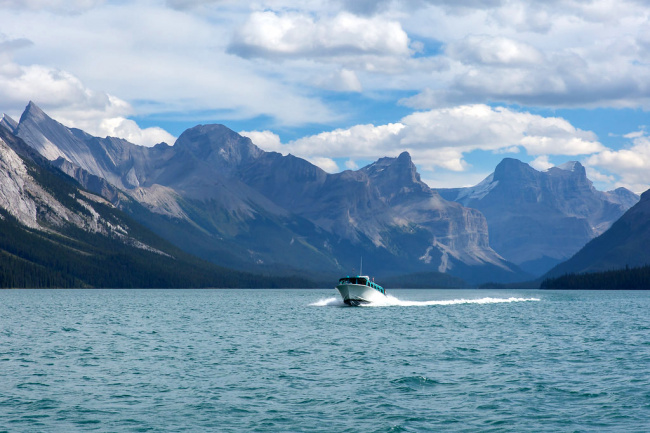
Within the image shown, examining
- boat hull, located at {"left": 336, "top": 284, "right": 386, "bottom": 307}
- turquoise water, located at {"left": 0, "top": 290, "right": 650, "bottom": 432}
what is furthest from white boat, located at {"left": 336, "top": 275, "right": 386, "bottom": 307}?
turquoise water, located at {"left": 0, "top": 290, "right": 650, "bottom": 432}

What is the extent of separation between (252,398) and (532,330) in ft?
230

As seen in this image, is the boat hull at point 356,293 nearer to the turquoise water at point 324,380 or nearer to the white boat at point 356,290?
the white boat at point 356,290

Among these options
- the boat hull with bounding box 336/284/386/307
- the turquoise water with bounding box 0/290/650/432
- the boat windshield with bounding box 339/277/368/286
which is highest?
the boat windshield with bounding box 339/277/368/286

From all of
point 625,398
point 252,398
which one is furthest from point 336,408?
point 625,398

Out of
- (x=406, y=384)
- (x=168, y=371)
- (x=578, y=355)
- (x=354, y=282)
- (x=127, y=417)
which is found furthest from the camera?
(x=354, y=282)

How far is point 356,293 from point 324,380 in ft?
340

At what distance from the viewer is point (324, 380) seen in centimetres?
6156

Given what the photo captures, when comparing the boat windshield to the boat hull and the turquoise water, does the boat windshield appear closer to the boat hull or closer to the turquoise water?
the boat hull

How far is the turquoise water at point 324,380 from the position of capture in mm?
46250

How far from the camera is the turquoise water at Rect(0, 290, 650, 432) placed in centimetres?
4625

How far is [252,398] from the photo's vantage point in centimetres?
5362

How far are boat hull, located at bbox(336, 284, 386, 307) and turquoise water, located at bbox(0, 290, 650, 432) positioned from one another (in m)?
52.9

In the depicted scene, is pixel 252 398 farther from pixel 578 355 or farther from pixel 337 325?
pixel 337 325

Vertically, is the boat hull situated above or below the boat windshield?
below
